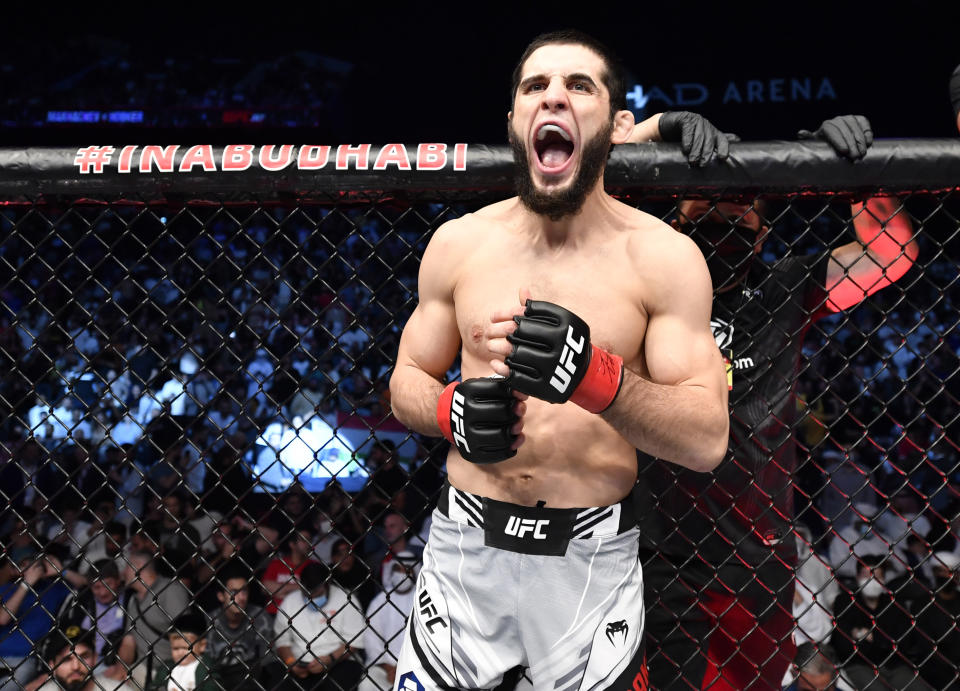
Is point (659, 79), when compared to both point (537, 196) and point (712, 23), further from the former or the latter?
point (537, 196)

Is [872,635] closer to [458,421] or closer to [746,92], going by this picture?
[458,421]

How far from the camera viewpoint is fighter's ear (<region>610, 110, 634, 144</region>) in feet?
5.36

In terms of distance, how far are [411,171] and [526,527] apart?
0.71 metres

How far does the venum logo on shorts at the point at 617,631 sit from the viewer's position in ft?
4.74

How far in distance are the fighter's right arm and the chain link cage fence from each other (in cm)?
13

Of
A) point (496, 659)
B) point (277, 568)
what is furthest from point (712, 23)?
point (496, 659)

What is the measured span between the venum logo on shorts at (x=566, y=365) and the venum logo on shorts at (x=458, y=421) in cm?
17

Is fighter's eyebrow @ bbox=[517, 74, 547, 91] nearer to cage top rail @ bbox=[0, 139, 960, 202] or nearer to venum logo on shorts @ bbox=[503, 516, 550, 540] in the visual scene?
cage top rail @ bbox=[0, 139, 960, 202]

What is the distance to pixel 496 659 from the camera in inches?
56.9

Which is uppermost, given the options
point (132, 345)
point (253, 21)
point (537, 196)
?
point (537, 196)

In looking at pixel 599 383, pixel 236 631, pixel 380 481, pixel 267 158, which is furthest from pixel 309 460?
pixel 599 383

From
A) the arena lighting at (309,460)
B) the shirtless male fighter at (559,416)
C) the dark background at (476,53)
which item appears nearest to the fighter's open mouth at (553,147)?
the shirtless male fighter at (559,416)

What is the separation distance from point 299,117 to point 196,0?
1.87 metres

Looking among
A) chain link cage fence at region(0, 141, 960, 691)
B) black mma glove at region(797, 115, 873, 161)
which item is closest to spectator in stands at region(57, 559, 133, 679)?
chain link cage fence at region(0, 141, 960, 691)
